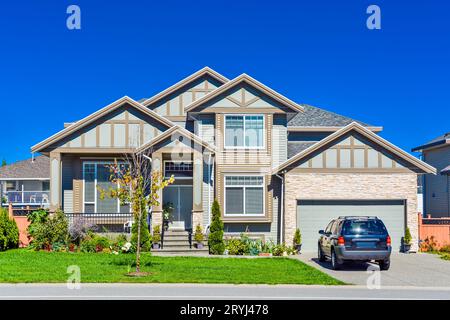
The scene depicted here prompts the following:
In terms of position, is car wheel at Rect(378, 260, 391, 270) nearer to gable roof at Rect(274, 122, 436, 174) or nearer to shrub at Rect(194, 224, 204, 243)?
gable roof at Rect(274, 122, 436, 174)

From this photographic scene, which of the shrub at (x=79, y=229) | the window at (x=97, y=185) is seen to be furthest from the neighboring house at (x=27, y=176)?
the shrub at (x=79, y=229)

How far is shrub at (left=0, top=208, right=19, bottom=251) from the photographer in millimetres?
22344

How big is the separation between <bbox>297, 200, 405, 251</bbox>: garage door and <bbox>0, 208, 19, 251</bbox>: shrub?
12478mm

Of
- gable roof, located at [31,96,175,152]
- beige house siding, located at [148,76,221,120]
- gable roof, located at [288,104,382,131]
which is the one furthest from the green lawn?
beige house siding, located at [148,76,221,120]

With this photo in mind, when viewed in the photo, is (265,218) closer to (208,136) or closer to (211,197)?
(211,197)

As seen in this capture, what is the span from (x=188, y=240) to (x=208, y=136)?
5.03 meters

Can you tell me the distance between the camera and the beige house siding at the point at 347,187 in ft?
78.4

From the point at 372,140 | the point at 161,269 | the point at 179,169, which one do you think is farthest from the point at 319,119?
the point at 161,269

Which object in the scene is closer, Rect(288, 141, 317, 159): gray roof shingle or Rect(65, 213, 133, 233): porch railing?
Rect(65, 213, 133, 233): porch railing

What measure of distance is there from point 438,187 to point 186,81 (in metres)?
16.4

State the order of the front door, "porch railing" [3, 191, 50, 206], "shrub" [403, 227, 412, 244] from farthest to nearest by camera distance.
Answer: "porch railing" [3, 191, 50, 206] → the front door → "shrub" [403, 227, 412, 244]

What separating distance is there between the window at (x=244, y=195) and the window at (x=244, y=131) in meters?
1.60

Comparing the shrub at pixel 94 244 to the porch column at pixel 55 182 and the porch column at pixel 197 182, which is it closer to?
the porch column at pixel 55 182

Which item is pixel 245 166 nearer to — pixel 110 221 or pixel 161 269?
pixel 110 221
